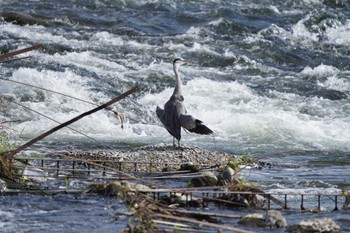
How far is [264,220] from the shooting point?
5.66 metres

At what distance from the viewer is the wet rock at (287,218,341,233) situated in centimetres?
549

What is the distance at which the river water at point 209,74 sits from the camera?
35.6 feet

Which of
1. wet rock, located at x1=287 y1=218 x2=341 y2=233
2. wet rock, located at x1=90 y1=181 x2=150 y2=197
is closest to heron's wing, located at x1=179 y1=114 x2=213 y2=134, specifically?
wet rock, located at x1=90 y1=181 x2=150 y2=197

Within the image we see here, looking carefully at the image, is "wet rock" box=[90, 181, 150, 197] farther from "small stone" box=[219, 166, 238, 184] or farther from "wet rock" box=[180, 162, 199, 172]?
"wet rock" box=[180, 162, 199, 172]

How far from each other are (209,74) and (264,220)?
953cm

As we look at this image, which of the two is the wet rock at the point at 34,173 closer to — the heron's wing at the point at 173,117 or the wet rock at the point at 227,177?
the wet rock at the point at 227,177

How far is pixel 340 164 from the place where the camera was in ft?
31.5

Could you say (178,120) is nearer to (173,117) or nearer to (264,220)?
(173,117)

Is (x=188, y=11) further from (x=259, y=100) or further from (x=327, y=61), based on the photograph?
(x=259, y=100)

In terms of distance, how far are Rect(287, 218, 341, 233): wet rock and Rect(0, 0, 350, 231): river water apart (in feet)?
6.25

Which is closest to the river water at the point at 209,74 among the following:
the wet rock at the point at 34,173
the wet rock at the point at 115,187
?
the wet rock at the point at 115,187

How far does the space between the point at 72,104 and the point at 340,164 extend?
14.5 feet

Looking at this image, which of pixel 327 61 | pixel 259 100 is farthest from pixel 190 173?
pixel 327 61

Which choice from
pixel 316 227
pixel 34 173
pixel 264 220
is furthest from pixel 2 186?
pixel 316 227
